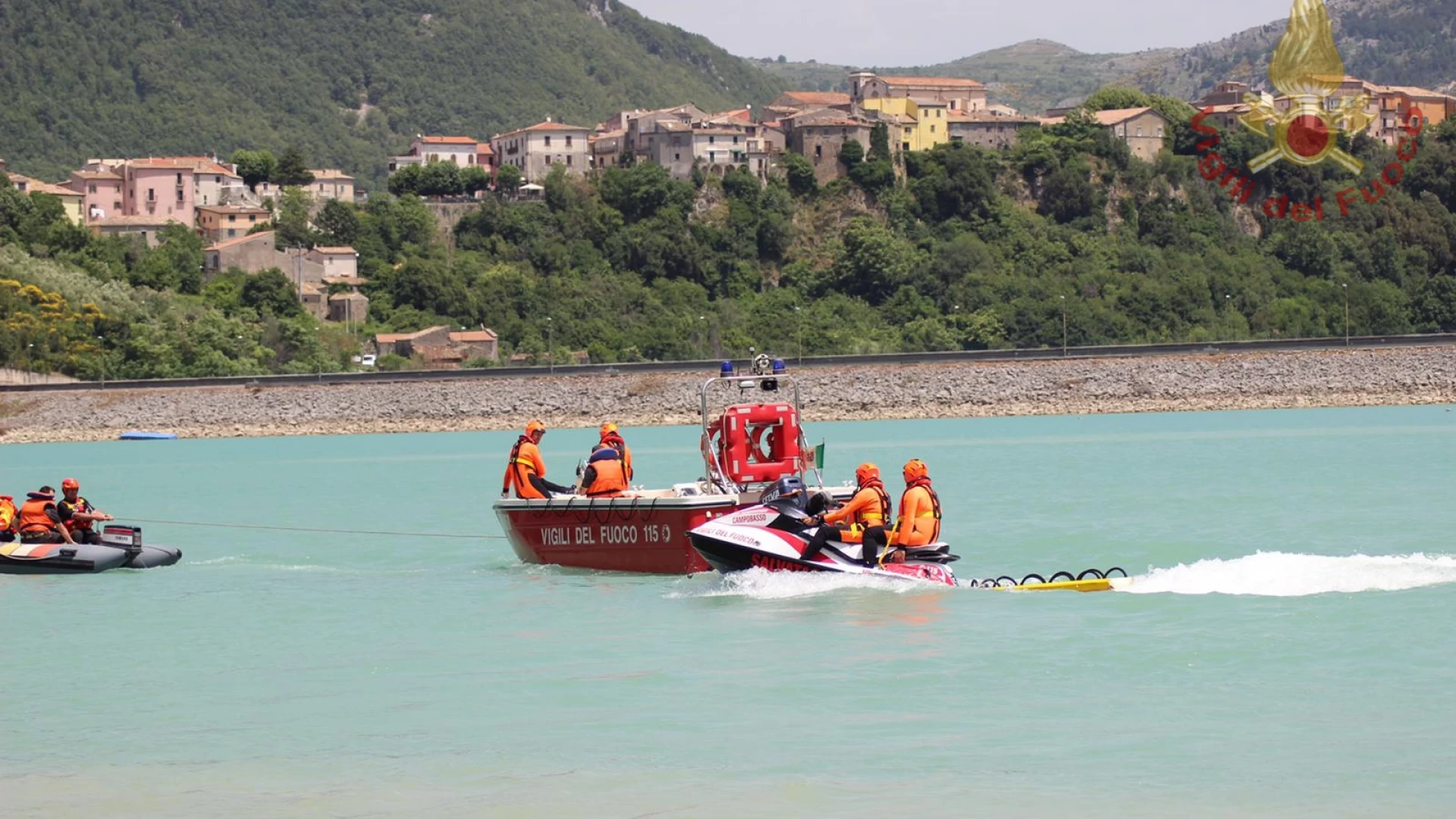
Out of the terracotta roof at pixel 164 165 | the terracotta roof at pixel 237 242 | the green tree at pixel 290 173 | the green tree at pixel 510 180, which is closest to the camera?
the terracotta roof at pixel 237 242

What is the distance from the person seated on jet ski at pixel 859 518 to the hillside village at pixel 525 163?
8713 centimetres

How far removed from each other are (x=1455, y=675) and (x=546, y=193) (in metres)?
108

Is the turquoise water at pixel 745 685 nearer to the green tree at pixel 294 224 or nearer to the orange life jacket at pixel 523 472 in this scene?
the orange life jacket at pixel 523 472

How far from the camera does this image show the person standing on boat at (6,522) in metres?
25.7

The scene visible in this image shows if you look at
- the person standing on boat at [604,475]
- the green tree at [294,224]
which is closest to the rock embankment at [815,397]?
the green tree at [294,224]

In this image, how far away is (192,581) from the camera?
2556cm

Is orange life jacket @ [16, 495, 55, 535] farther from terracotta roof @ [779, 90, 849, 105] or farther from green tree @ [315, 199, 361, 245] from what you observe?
terracotta roof @ [779, 90, 849, 105]

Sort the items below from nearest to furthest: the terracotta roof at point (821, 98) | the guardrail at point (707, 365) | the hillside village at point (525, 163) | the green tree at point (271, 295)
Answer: the guardrail at point (707, 365) < the green tree at point (271, 295) < the hillside village at point (525, 163) < the terracotta roof at point (821, 98)

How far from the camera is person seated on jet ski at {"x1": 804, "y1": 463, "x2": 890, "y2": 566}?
20.1 m

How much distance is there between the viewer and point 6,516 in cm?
2583

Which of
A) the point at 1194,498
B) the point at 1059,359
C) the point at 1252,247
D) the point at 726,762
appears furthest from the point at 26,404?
the point at 726,762

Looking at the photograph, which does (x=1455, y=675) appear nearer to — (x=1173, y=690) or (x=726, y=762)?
(x=1173, y=690)

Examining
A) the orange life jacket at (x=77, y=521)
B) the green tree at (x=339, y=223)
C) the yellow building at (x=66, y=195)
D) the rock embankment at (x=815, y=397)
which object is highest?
the yellow building at (x=66, y=195)

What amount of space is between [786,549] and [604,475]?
9.99 feet
